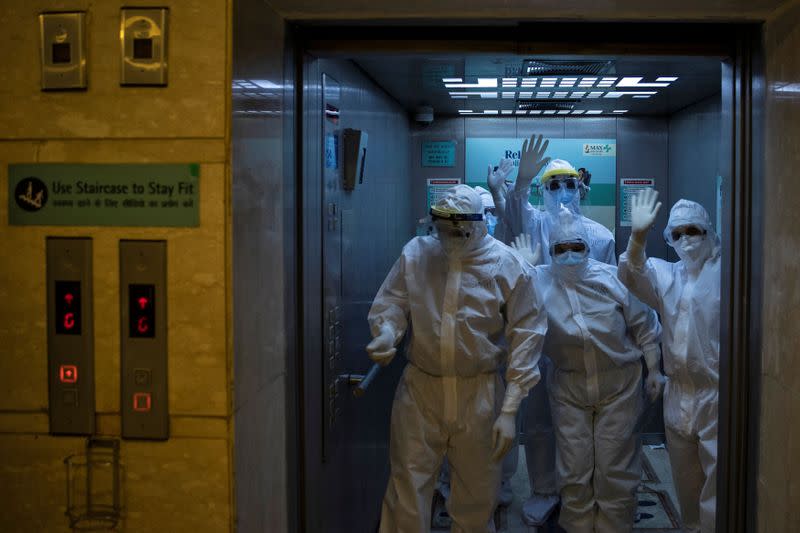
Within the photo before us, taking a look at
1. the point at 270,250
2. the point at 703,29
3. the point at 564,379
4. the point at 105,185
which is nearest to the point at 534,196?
the point at 564,379

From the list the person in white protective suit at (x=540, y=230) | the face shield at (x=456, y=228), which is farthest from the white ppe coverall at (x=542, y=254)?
the face shield at (x=456, y=228)

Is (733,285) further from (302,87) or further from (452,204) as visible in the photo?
(302,87)

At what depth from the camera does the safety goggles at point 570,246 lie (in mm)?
Result: 3711

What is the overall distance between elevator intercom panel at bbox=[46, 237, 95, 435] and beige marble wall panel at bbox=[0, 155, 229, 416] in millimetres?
18

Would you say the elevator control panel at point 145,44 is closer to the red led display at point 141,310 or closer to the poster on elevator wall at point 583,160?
the red led display at point 141,310

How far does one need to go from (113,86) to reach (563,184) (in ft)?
10.1

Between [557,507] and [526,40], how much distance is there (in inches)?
106

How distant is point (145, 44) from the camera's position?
1.75 metres

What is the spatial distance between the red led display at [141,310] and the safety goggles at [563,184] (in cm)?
305

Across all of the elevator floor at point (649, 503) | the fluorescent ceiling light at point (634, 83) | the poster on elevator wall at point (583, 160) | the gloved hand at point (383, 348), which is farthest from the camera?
the poster on elevator wall at point (583, 160)

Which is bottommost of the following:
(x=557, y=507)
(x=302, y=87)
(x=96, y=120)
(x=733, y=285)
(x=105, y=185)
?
(x=557, y=507)

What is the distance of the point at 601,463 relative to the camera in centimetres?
356

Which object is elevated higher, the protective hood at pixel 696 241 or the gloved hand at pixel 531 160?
the gloved hand at pixel 531 160

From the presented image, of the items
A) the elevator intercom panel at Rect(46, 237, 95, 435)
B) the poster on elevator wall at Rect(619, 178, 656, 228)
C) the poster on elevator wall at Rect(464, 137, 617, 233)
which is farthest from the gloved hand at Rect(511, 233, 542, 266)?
the elevator intercom panel at Rect(46, 237, 95, 435)
